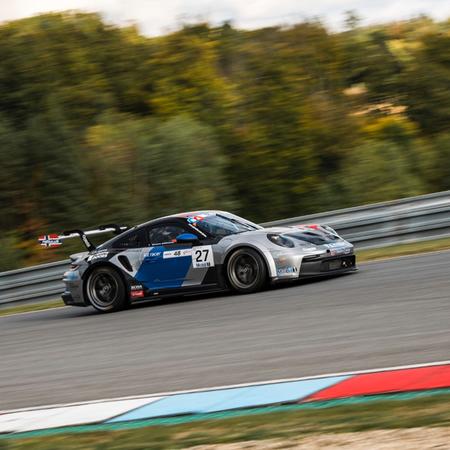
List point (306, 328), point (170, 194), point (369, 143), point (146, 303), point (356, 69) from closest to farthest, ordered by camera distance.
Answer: point (306, 328), point (146, 303), point (170, 194), point (369, 143), point (356, 69)

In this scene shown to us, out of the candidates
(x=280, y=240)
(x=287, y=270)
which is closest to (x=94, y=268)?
(x=280, y=240)

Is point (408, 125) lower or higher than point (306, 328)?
higher

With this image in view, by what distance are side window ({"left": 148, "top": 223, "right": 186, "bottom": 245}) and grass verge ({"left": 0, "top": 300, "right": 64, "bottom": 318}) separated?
3.24 metres

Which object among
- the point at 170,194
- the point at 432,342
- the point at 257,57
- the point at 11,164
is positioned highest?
the point at 257,57

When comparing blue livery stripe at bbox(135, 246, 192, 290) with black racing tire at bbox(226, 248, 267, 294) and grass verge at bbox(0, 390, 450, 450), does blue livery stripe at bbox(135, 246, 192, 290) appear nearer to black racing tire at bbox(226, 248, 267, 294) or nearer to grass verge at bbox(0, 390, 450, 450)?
black racing tire at bbox(226, 248, 267, 294)

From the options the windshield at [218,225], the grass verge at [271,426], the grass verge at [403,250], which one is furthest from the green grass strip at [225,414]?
the grass verge at [403,250]

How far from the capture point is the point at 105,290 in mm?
13930

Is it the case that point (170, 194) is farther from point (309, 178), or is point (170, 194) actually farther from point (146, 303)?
point (146, 303)

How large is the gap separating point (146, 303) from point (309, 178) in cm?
2378

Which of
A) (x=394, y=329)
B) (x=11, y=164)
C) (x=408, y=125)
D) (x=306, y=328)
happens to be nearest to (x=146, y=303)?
(x=306, y=328)

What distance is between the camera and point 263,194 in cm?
3694

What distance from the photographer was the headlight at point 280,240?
1262cm

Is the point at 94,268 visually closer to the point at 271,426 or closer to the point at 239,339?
the point at 239,339

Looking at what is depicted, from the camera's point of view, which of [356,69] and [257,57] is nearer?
[257,57]
